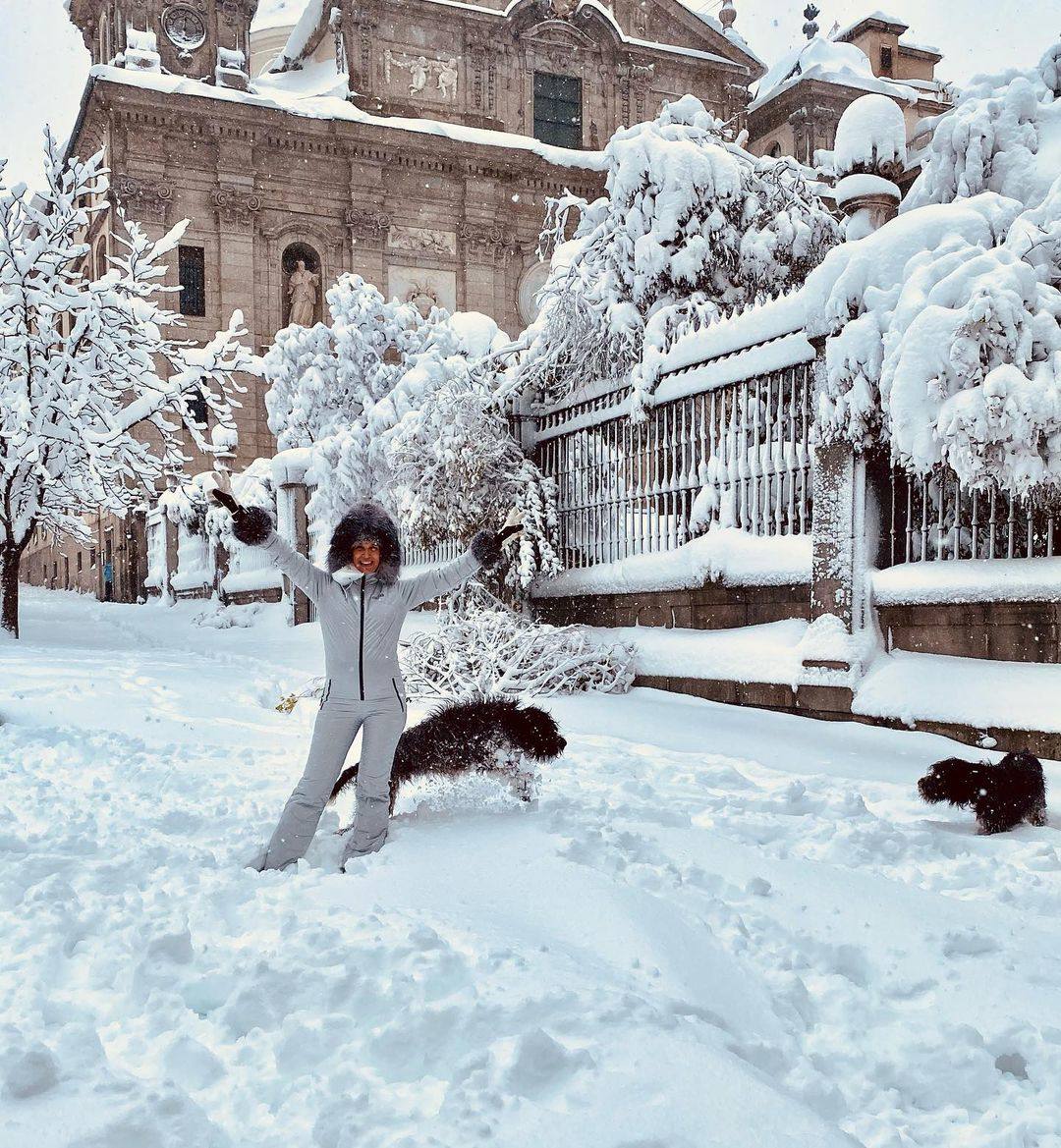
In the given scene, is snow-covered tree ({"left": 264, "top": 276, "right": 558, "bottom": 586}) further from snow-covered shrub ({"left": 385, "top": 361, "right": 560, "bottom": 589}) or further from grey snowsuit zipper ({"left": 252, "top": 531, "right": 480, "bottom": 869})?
grey snowsuit zipper ({"left": 252, "top": 531, "right": 480, "bottom": 869})

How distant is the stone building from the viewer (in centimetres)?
3350

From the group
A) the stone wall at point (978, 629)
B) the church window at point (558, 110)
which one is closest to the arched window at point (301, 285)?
the church window at point (558, 110)

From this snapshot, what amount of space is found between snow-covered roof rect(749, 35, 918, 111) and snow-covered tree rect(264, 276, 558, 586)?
75.9 feet

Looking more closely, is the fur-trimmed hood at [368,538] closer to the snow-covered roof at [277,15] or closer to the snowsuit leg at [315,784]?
the snowsuit leg at [315,784]

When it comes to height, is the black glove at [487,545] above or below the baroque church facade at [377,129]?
below

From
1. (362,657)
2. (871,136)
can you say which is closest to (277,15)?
(871,136)

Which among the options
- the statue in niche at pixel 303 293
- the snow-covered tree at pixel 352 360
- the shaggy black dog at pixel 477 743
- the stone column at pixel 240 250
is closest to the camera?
the shaggy black dog at pixel 477 743

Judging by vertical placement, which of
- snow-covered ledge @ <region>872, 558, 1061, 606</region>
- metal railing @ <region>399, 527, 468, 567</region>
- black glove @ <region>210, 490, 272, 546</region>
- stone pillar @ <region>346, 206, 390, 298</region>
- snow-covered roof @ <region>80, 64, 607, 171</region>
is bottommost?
snow-covered ledge @ <region>872, 558, 1061, 606</region>

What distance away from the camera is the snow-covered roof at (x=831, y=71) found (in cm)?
3353

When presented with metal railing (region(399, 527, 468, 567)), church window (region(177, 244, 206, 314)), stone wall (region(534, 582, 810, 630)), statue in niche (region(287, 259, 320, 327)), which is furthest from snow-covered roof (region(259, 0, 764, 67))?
stone wall (region(534, 582, 810, 630))

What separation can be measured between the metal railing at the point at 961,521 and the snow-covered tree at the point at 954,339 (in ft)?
0.98

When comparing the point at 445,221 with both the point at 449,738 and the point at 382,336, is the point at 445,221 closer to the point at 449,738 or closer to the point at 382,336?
the point at 382,336

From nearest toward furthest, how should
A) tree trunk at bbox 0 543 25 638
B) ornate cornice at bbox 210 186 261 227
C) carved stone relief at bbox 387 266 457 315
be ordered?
tree trunk at bbox 0 543 25 638 < ornate cornice at bbox 210 186 261 227 < carved stone relief at bbox 387 266 457 315

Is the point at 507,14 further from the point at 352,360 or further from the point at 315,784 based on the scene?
the point at 315,784
